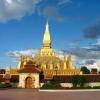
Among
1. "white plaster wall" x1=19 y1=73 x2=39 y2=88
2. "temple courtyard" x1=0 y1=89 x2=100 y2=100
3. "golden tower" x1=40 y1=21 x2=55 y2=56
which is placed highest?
"golden tower" x1=40 y1=21 x2=55 y2=56

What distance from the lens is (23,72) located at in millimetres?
54219

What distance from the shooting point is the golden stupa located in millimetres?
64000

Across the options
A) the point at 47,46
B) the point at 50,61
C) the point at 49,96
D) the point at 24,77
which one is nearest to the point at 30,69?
the point at 24,77

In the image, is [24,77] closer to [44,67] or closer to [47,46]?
[44,67]

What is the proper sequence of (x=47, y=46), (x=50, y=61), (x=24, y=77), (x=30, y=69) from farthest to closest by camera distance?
(x=47, y=46), (x=50, y=61), (x=30, y=69), (x=24, y=77)

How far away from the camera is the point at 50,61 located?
239 feet

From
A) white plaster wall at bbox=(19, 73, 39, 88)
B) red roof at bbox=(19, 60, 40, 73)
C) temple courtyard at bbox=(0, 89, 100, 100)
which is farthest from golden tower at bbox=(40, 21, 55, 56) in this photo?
temple courtyard at bbox=(0, 89, 100, 100)

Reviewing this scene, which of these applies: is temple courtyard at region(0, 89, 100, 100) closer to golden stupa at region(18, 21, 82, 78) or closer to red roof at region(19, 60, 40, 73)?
A: red roof at region(19, 60, 40, 73)

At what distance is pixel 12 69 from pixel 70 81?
15.0 meters

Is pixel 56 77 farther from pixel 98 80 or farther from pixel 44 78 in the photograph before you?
pixel 98 80

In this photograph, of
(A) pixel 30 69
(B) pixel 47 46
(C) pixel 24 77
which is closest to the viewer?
(C) pixel 24 77

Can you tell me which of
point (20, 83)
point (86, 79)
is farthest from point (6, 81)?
point (86, 79)

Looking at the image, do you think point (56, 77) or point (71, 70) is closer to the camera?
point (56, 77)

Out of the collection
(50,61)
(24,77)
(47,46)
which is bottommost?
(24,77)
